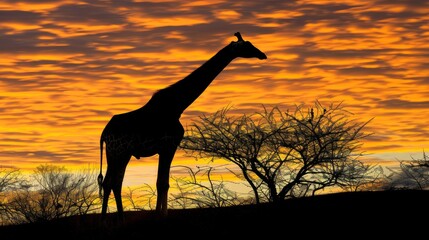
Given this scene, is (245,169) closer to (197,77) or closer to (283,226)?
(197,77)

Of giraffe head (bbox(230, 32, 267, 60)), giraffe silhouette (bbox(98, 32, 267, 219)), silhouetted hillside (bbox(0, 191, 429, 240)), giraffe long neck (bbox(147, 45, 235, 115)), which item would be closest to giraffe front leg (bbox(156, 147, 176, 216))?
giraffe silhouette (bbox(98, 32, 267, 219))

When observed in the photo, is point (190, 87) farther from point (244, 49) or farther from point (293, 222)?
point (293, 222)

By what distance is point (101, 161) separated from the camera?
20500mm

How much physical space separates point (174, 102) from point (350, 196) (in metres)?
4.96

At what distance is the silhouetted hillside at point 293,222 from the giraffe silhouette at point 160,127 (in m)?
0.98

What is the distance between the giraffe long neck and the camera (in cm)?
1900

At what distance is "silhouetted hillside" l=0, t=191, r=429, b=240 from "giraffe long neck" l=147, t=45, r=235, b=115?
110 inches

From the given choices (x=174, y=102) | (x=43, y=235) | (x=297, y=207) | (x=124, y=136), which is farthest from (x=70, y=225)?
(x=297, y=207)

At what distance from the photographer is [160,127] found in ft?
60.7

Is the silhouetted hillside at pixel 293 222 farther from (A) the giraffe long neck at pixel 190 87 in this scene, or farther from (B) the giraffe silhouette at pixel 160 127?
(A) the giraffe long neck at pixel 190 87

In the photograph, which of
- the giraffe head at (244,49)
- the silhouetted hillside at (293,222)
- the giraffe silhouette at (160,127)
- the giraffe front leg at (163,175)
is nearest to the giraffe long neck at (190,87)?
the giraffe silhouette at (160,127)

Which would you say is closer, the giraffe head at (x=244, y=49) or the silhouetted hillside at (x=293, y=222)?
the silhouetted hillside at (x=293, y=222)

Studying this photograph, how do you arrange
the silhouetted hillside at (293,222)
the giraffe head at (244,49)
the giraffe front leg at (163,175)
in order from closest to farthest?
the silhouetted hillside at (293,222) < the giraffe front leg at (163,175) < the giraffe head at (244,49)

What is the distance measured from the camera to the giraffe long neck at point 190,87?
19000 mm
